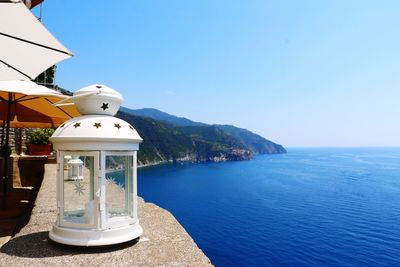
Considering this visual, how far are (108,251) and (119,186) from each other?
1180 mm

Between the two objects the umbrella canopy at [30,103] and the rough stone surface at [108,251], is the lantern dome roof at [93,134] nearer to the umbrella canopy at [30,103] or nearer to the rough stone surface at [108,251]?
the rough stone surface at [108,251]

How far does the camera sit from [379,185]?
90000 millimetres

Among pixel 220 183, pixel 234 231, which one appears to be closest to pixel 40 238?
pixel 234 231

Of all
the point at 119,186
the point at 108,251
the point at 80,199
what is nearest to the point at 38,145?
the point at 80,199

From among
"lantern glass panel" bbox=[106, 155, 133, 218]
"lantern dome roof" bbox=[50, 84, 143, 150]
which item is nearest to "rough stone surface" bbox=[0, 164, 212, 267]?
"lantern glass panel" bbox=[106, 155, 133, 218]

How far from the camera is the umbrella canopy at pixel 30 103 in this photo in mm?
7156

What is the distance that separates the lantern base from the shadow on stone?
111 mm

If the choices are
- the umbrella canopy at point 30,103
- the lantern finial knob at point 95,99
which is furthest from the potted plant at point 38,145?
the lantern finial knob at point 95,99

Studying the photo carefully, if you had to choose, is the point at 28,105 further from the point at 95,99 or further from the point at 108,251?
the point at 108,251

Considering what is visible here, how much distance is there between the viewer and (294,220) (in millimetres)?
58750

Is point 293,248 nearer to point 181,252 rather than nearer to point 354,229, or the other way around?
point 354,229

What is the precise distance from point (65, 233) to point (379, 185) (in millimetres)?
100647

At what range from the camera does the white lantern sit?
467 centimetres

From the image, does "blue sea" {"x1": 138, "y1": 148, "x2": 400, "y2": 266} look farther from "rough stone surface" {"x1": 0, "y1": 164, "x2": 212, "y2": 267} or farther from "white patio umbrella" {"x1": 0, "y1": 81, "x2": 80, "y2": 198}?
"rough stone surface" {"x1": 0, "y1": 164, "x2": 212, "y2": 267}
